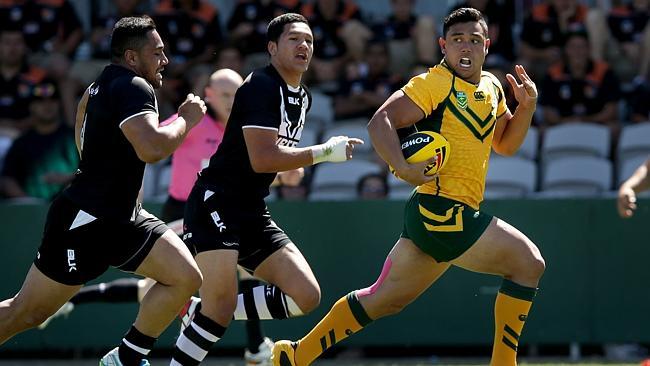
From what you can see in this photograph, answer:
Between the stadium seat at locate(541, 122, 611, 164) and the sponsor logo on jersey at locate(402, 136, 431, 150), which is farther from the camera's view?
the stadium seat at locate(541, 122, 611, 164)

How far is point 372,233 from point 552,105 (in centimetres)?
288

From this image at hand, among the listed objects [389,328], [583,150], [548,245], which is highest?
[583,150]

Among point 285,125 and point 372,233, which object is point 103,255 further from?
point 372,233

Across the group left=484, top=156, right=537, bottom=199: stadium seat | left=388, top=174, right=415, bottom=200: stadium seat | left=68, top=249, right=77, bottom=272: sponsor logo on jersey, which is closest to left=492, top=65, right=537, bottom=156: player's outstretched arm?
left=68, top=249, right=77, bottom=272: sponsor logo on jersey

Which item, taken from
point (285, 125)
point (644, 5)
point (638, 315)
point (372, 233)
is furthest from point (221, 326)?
point (644, 5)

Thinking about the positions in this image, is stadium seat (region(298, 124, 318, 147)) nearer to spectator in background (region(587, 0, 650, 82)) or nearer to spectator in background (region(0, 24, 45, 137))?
spectator in background (region(0, 24, 45, 137))

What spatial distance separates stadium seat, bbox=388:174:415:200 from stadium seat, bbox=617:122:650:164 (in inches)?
82.0

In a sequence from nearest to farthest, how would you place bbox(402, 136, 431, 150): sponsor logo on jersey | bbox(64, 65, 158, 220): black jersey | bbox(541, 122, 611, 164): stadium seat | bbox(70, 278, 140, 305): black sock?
bbox(64, 65, 158, 220): black jersey < bbox(402, 136, 431, 150): sponsor logo on jersey < bbox(70, 278, 140, 305): black sock < bbox(541, 122, 611, 164): stadium seat

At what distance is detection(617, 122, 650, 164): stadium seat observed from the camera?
11.7 m

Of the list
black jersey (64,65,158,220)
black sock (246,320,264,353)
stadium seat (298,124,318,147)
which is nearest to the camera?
black jersey (64,65,158,220)

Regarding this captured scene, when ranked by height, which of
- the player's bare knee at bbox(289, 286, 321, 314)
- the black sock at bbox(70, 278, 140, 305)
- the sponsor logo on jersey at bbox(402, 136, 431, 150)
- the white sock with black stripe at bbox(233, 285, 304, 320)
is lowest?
the black sock at bbox(70, 278, 140, 305)

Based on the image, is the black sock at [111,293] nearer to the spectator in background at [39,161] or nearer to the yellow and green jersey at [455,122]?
the spectator in background at [39,161]

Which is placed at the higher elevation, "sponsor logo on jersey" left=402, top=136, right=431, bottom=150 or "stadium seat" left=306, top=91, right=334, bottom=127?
"sponsor logo on jersey" left=402, top=136, right=431, bottom=150

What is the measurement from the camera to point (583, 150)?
11898 millimetres
